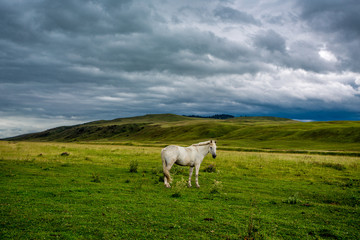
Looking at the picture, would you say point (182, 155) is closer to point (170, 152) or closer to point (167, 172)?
point (170, 152)

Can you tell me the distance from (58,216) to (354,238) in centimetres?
1129

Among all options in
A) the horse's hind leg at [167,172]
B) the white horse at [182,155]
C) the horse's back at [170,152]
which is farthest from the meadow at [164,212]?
the horse's back at [170,152]

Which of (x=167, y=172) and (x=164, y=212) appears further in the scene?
(x=167, y=172)

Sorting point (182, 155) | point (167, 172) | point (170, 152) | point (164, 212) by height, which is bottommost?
point (164, 212)

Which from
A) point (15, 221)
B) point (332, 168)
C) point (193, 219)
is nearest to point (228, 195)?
point (193, 219)

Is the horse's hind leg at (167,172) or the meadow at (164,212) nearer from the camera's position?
the meadow at (164,212)

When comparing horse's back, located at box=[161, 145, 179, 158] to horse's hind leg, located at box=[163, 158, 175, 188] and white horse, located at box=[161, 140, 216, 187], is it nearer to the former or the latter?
white horse, located at box=[161, 140, 216, 187]

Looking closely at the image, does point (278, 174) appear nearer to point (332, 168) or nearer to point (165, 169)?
point (332, 168)

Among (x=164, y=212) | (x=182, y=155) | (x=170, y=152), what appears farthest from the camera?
(x=182, y=155)

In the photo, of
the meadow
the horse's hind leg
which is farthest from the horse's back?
the meadow

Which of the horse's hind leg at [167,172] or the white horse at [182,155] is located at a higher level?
the white horse at [182,155]

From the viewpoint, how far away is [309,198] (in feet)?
48.0

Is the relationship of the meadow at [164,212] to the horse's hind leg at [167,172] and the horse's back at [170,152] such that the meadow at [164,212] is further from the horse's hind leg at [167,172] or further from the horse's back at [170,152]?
the horse's back at [170,152]

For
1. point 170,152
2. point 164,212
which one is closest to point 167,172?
point 170,152
